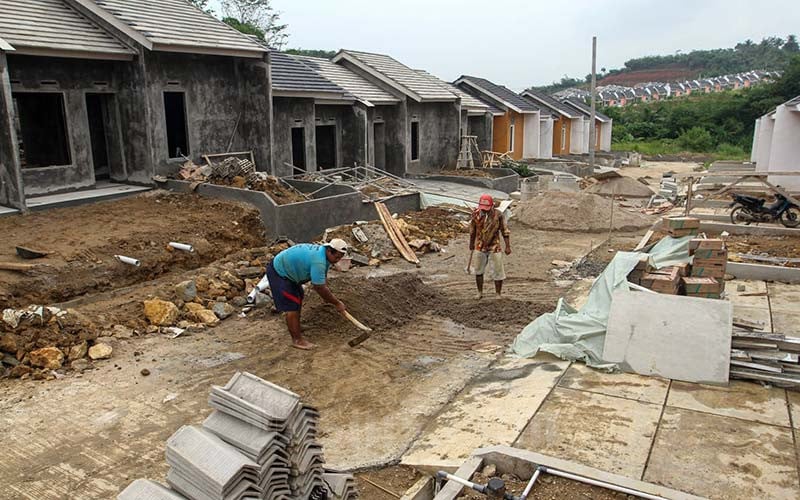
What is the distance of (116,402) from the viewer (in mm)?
6680

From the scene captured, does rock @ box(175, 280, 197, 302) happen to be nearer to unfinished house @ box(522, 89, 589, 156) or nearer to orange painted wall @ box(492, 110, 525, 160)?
orange painted wall @ box(492, 110, 525, 160)

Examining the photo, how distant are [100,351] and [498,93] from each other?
29.8 m

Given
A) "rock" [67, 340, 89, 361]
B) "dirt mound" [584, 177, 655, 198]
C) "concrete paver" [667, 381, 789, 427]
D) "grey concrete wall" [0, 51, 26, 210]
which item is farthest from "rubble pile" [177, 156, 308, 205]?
"dirt mound" [584, 177, 655, 198]

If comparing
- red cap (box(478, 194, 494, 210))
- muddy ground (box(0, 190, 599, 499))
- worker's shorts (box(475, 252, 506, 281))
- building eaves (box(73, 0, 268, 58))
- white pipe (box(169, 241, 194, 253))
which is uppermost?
building eaves (box(73, 0, 268, 58))

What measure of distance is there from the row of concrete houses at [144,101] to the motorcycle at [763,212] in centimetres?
1151

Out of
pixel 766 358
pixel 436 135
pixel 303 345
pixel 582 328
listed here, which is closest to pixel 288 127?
pixel 436 135

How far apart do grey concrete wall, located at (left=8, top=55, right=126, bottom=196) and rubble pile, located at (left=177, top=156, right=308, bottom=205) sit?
2.15m

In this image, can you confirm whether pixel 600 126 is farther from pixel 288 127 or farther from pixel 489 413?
pixel 489 413

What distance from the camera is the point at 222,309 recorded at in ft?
31.5

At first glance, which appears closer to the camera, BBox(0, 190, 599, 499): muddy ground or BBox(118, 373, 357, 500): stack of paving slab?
BBox(118, 373, 357, 500): stack of paving slab

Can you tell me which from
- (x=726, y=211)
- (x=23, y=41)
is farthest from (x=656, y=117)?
(x=23, y=41)

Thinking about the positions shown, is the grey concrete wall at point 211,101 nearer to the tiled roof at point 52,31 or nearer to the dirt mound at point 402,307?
the tiled roof at point 52,31

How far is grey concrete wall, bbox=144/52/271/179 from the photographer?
14.2 m

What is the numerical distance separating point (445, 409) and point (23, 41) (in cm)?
1080
